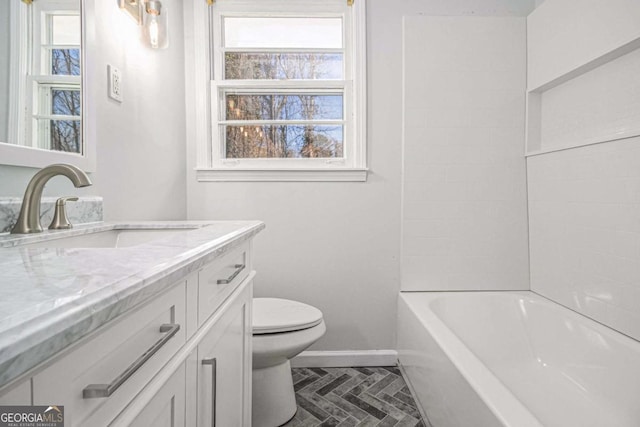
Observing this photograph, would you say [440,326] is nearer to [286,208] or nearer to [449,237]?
[449,237]

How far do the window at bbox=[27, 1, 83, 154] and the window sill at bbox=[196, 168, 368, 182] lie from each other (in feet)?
2.85

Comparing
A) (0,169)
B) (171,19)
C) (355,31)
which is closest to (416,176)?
(355,31)

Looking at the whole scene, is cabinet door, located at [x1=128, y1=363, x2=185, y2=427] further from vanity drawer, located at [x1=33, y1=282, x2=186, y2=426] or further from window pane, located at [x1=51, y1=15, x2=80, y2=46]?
window pane, located at [x1=51, y1=15, x2=80, y2=46]

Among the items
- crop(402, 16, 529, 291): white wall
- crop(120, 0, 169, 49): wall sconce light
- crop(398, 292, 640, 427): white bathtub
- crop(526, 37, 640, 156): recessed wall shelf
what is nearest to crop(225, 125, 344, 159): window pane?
crop(402, 16, 529, 291): white wall

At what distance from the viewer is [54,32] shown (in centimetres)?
103

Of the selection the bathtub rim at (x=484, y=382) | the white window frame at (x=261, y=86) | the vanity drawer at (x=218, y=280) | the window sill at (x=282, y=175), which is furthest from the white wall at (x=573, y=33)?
the vanity drawer at (x=218, y=280)

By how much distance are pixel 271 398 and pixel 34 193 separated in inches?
46.1

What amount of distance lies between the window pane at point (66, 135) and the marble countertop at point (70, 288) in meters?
0.59

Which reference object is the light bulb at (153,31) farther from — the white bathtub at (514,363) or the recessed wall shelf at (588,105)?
the recessed wall shelf at (588,105)

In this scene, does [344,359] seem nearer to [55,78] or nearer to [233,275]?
[233,275]

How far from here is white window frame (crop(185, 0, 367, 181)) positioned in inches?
78.4

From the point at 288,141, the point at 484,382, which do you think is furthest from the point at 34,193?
the point at 288,141

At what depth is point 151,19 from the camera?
1.55 meters

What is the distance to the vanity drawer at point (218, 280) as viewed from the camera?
2.34 ft
